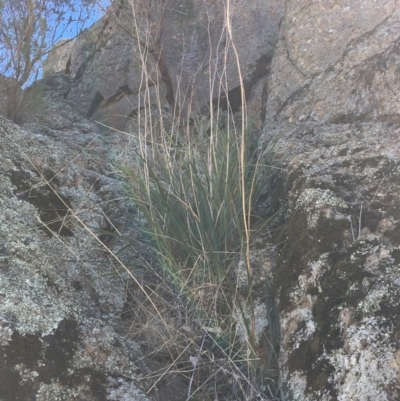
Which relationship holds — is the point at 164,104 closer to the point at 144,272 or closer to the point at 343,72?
the point at 343,72

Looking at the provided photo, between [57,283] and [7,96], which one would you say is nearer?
[57,283]

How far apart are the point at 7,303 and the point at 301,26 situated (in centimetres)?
224

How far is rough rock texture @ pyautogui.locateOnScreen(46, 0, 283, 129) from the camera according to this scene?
3580mm

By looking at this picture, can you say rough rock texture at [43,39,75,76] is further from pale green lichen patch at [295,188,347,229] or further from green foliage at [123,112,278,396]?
pale green lichen patch at [295,188,347,229]

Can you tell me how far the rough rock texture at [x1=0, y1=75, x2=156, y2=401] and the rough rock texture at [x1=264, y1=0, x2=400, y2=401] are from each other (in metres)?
0.51

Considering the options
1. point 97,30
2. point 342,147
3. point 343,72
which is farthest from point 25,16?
point 342,147

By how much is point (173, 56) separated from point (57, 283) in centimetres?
244

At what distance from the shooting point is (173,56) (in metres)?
3.91

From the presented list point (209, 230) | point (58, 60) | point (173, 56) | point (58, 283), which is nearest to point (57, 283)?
point (58, 283)

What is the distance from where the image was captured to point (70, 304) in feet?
5.78

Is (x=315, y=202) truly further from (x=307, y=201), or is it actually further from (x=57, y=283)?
(x=57, y=283)

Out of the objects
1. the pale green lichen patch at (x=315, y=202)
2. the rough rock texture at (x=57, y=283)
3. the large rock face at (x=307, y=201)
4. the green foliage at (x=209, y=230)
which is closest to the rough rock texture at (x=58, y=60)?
the large rock face at (x=307, y=201)

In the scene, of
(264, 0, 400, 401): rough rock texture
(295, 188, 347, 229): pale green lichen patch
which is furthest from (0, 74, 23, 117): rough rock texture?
(295, 188, 347, 229): pale green lichen patch

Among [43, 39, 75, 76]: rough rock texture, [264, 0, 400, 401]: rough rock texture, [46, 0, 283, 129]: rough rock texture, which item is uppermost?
[43, 39, 75, 76]: rough rock texture
